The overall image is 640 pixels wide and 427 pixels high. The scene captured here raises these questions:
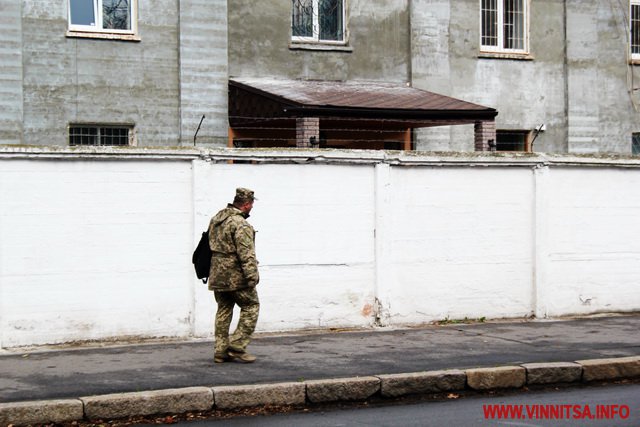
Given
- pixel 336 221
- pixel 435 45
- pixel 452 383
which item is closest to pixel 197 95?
pixel 435 45

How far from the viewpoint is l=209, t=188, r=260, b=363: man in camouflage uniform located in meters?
11.4

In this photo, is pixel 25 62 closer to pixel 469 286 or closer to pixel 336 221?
pixel 336 221

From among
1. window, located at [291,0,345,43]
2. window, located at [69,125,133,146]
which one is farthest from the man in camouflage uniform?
window, located at [291,0,345,43]

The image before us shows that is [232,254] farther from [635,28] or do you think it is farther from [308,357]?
[635,28]

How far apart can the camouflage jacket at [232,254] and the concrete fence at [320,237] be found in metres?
2.06

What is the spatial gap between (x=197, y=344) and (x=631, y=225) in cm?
719

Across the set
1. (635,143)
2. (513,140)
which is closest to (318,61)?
(513,140)

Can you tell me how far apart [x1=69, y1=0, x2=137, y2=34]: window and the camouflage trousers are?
10.3 metres

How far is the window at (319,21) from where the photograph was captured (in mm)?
22297

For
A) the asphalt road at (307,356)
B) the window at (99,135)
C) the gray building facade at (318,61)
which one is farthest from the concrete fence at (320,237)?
the window at (99,135)

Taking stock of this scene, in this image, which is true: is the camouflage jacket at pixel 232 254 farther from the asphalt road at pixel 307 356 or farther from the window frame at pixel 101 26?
the window frame at pixel 101 26

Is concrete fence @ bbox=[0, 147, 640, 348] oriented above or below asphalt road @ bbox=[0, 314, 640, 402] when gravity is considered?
above

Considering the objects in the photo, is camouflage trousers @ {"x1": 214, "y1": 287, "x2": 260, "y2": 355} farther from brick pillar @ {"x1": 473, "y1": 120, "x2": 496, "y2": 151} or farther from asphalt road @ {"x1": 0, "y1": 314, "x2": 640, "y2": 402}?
brick pillar @ {"x1": 473, "y1": 120, "x2": 496, "y2": 151}

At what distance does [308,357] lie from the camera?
39.7ft
